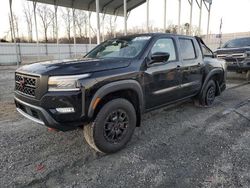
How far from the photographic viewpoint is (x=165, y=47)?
14.0 feet

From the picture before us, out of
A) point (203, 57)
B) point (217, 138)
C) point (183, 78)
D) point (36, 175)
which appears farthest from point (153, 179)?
point (203, 57)

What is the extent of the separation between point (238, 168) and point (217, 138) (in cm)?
99

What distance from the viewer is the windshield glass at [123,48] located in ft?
12.6

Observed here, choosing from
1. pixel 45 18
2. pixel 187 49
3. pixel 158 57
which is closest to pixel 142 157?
pixel 158 57

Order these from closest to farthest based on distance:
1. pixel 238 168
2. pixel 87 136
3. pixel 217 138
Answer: pixel 238 168 < pixel 87 136 < pixel 217 138

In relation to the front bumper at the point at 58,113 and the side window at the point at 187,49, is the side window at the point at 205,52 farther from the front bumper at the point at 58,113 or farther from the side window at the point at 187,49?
the front bumper at the point at 58,113

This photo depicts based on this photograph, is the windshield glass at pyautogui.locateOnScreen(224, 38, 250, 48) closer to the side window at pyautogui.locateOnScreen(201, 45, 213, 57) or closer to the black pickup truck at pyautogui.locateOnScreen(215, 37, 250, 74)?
the black pickup truck at pyautogui.locateOnScreen(215, 37, 250, 74)

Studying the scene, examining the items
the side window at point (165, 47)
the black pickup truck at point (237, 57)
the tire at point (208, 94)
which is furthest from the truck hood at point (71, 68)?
the black pickup truck at point (237, 57)

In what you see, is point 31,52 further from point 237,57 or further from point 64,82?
point 64,82

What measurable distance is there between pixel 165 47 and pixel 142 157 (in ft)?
7.15

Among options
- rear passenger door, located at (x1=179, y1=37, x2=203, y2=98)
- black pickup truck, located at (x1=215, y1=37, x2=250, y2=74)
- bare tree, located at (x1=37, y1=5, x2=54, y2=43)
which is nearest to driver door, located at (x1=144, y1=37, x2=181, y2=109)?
rear passenger door, located at (x1=179, y1=37, x2=203, y2=98)

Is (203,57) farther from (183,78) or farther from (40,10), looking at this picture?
(40,10)

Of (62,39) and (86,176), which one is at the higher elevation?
(62,39)

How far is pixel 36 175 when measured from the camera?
112 inches
